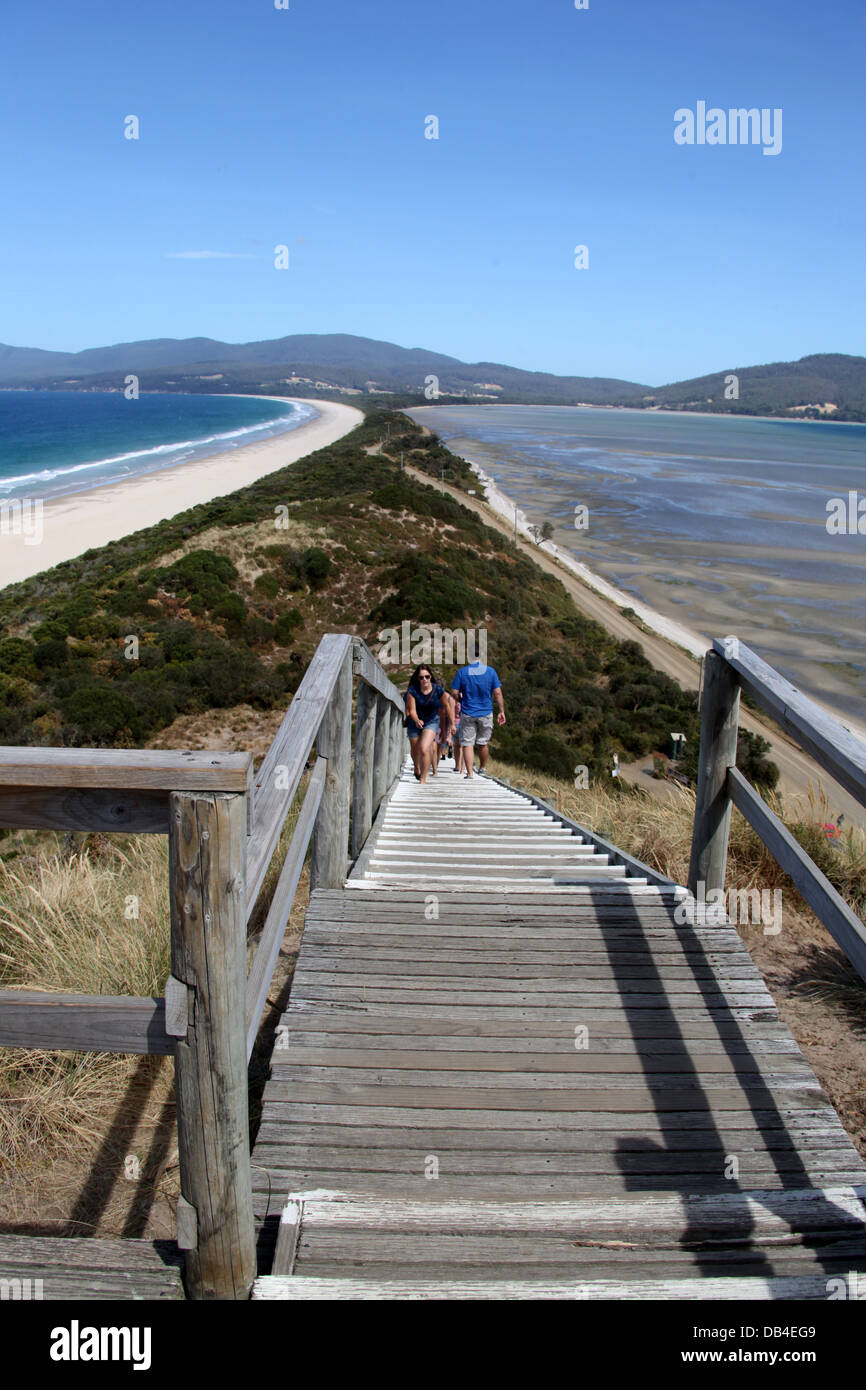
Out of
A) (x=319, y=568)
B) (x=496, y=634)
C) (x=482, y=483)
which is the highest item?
(x=482, y=483)

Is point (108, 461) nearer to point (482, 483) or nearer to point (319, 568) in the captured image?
point (482, 483)

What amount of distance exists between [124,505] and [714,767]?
47218 millimetres

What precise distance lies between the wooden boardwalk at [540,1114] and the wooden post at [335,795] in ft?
0.38

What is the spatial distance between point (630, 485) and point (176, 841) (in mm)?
76074

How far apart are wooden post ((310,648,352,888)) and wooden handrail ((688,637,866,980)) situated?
4.33 feet

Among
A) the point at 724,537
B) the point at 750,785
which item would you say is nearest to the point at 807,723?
the point at 750,785

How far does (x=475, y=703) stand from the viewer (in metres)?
8.37

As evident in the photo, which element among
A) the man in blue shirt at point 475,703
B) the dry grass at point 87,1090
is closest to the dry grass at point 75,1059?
the dry grass at point 87,1090

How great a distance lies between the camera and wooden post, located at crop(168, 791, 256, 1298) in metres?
1.48

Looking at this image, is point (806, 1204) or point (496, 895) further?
point (496, 895)

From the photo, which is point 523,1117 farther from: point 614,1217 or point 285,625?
point 285,625

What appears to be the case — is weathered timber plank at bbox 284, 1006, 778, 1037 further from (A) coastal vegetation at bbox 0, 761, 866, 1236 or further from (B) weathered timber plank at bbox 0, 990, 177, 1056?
(B) weathered timber plank at bbox 0, 990, 177, 1056

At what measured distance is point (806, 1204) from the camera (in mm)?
2025
